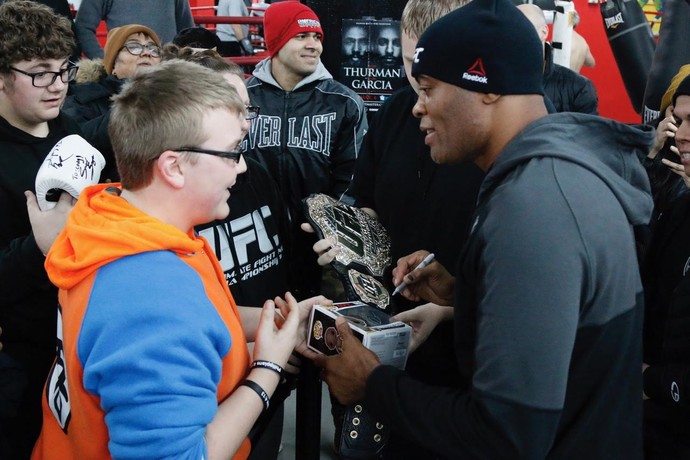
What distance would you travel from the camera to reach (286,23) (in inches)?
163

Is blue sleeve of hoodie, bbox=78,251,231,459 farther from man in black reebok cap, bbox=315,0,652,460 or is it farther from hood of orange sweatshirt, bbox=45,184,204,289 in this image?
man in black reebok cap, bbox=315,0,652,460

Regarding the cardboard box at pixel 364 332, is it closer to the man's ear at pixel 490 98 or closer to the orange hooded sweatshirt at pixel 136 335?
the orange hooded sweatshirt at pixel 136 335

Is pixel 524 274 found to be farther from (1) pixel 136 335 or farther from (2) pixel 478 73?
(1) pixel 136 335

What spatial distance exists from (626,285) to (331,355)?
69 centimetres

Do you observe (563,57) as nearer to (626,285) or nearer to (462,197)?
(462,197)

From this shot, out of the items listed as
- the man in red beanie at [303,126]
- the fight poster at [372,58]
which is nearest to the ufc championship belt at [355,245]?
the man in red beanie at [303,126]

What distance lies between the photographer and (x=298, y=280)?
2.50 metres

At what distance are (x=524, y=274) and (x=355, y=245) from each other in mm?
988

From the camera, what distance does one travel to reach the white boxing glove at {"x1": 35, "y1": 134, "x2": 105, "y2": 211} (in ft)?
6.17

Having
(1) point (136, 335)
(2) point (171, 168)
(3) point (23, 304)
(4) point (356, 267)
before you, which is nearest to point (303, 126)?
(4) point (356, 267)

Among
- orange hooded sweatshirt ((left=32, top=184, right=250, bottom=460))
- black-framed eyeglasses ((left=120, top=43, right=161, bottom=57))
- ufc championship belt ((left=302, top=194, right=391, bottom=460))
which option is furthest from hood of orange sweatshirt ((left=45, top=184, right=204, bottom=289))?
black-framed eyeglasses ((left=120, top=43, right=161, bottom=57))

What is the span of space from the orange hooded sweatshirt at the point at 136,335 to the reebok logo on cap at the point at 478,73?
671 millimetres

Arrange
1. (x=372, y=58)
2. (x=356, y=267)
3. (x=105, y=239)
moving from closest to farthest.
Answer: (x=105, y=239) → (x=356, y=267) → (x=372, y=58)

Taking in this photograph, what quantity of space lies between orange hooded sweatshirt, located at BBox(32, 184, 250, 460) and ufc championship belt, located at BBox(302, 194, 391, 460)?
0.42 meters
